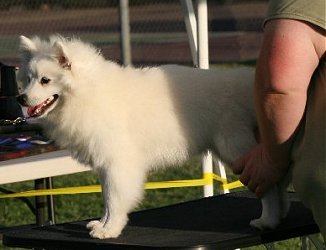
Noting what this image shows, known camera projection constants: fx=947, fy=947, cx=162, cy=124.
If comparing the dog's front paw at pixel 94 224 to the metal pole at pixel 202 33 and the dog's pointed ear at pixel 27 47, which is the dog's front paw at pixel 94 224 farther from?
the metal pole at pixel 202 33

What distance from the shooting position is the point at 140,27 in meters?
16.8

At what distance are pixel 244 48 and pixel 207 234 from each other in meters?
14.4

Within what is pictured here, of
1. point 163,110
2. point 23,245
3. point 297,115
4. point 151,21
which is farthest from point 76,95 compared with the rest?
point 151,21

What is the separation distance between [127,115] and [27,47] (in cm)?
49

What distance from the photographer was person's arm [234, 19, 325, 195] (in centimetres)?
250

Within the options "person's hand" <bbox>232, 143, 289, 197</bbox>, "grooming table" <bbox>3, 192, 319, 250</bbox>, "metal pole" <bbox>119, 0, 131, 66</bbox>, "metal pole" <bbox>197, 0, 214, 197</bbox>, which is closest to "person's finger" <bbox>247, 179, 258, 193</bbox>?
"person's hand" <bbox>232, 143, 289, 197</bbox>

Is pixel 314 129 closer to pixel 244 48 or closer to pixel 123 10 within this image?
pixel 123 10

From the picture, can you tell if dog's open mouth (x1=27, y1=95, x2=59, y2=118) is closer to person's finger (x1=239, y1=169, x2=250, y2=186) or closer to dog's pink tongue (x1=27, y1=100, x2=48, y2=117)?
dog's pink tongue (x1=27, y1=100, x2=48, y2=117)

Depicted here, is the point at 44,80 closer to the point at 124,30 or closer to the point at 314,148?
the point at 314,148

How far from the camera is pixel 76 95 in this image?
3.36m

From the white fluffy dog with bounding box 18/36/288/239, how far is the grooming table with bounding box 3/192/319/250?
0.09 meters

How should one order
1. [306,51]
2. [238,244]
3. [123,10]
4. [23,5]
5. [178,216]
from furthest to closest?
[23,5] → [123,10] → [178,216] → [238,244] → [306,51]

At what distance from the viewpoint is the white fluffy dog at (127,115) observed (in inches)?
131

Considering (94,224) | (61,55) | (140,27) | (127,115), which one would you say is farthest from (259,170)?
(140,27)
